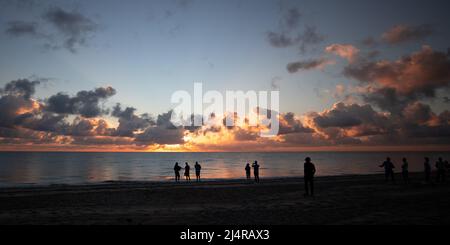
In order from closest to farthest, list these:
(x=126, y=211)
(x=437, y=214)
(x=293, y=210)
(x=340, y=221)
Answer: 1. (x=340, y=221)
2. (x=437, y=214)
3. (x=293, y=210)
4. (x=126, y=211)

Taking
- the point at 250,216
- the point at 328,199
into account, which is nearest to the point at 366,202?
the point at 328,199

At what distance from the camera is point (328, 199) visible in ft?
59.6

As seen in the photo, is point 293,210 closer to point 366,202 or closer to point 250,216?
point 250,216

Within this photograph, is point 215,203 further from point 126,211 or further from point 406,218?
point 406,218

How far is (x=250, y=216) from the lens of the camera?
13.5 meters
